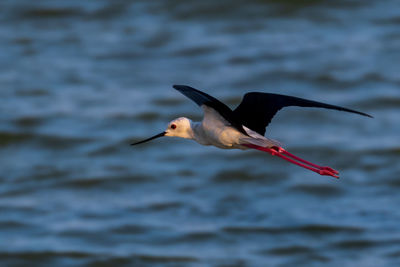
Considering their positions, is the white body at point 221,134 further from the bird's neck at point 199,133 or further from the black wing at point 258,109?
the black wing at point 258,109

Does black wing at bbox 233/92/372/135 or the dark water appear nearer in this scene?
black wing at bbox 233/92/372/135

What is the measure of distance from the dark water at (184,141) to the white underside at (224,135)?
19.4ft

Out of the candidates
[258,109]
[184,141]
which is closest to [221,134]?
[258,109]

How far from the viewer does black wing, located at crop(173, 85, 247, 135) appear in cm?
580

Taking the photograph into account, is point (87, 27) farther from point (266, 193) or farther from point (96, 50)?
point (266, 193)

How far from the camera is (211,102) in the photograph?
5871 mm

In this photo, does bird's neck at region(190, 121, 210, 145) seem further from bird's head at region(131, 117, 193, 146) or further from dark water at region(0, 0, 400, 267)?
dark water at region(0, 0, 400, 267)

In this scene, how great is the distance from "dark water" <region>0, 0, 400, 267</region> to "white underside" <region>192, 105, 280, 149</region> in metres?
5.91

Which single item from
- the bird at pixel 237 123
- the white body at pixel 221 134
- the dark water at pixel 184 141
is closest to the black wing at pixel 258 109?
the bird at pixel 237 123

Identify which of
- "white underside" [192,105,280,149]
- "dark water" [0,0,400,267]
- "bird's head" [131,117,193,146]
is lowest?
"white underside" [192,105,280,149]

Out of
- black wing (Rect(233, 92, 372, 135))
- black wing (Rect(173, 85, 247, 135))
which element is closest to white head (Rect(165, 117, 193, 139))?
black wing (Rect(233, 92, 372, 135))

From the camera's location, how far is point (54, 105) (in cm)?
1720

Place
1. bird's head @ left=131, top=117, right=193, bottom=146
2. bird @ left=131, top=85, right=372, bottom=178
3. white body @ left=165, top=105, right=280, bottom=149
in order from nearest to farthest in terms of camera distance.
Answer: bird @ left=131, top=85, right=372, bottom=178
white body @ left=165, top=105, right=280, bottom=149
bird's head @ left=131, top=117, right=193, bottom=146

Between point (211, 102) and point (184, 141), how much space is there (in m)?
10.2
